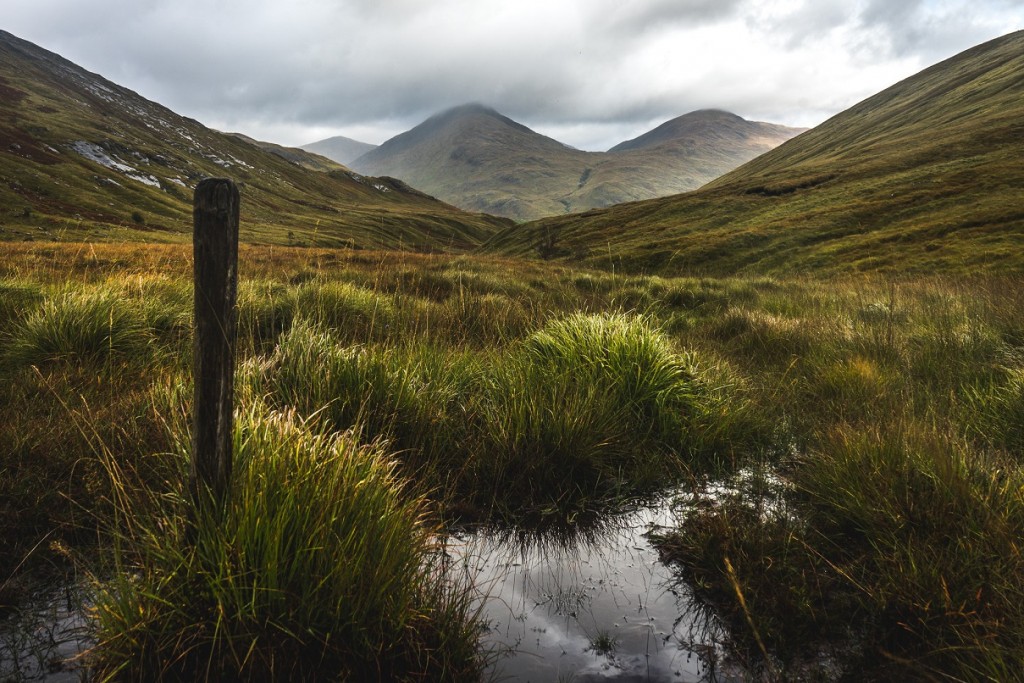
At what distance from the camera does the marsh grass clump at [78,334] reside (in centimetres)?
428

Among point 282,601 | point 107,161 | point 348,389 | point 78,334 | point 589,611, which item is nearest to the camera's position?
point 282,601

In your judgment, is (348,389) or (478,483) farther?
(348,389)

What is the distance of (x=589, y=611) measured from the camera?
Answer: 2418mm

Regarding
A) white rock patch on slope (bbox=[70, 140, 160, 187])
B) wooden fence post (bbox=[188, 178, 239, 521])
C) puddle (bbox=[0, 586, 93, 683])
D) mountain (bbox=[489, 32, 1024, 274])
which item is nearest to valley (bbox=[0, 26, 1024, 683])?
puddle (bbox=[0, 586, 93, 683])

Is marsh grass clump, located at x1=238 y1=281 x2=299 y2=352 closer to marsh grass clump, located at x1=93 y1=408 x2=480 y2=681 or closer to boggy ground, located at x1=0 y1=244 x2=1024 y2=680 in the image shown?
boggy ground, located at x1=0 y1=244 x2=1024 y2=680

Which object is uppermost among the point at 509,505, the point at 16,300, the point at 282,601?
the point at 16,300

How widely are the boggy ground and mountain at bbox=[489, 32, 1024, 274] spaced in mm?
10626

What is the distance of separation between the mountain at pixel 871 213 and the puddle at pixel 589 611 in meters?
12.3

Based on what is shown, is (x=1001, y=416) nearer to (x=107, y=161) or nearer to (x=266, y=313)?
(x=266, y=313)

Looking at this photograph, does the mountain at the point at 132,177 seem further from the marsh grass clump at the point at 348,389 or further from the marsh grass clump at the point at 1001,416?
the marsh grass clump at the point at 1001,416

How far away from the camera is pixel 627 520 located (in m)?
3.15

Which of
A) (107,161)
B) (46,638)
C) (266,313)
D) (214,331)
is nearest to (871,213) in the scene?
(266,313)

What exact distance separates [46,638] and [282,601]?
114cm

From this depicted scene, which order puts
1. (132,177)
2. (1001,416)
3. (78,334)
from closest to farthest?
(1001,416) → (78,334) → (132,177)
